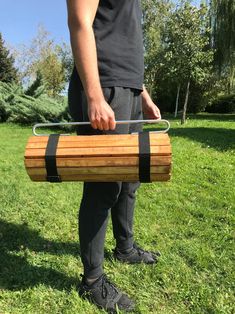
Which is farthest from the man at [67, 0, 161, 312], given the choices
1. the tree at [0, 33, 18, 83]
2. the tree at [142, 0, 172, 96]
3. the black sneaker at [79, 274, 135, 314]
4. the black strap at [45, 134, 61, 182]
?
the tree at [0, 33, 18, 83]

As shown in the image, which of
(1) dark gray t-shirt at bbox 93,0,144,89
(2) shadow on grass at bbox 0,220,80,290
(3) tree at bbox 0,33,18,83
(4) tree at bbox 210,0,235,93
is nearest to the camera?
(1) dark gray t-shirt at bbox 93,0,144,89

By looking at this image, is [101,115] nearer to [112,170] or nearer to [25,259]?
[112,170]

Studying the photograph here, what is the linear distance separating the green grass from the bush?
1053 inches

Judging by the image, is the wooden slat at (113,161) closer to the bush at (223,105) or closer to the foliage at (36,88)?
the foliage at (36,88)

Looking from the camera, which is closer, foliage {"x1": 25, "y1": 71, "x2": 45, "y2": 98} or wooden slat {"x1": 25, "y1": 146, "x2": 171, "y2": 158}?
wooden slat {"x1": 25, "y1": 146, "x2": 171, "y2": 158}

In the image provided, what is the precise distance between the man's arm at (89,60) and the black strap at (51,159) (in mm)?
A: 214

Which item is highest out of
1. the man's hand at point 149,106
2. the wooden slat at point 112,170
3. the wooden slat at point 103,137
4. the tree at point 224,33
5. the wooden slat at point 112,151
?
the tree at point 224,33

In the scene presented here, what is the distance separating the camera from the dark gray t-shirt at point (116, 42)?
2135 mm

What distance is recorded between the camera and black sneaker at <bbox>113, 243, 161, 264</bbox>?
280cm

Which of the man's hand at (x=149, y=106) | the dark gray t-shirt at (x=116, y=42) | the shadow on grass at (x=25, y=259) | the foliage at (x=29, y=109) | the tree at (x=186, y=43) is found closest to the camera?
the dark gray t-shirt at (x=116, y=42)

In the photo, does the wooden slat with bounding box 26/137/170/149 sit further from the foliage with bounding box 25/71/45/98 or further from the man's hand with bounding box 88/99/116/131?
the foliage with bounding box 25/71/45/98

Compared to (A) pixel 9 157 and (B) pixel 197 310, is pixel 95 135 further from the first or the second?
(A) pixel 9 157

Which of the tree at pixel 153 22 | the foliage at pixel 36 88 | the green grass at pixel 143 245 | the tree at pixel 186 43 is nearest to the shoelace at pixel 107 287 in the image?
the green grass at pixel 143 245

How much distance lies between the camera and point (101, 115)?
1974 mm
